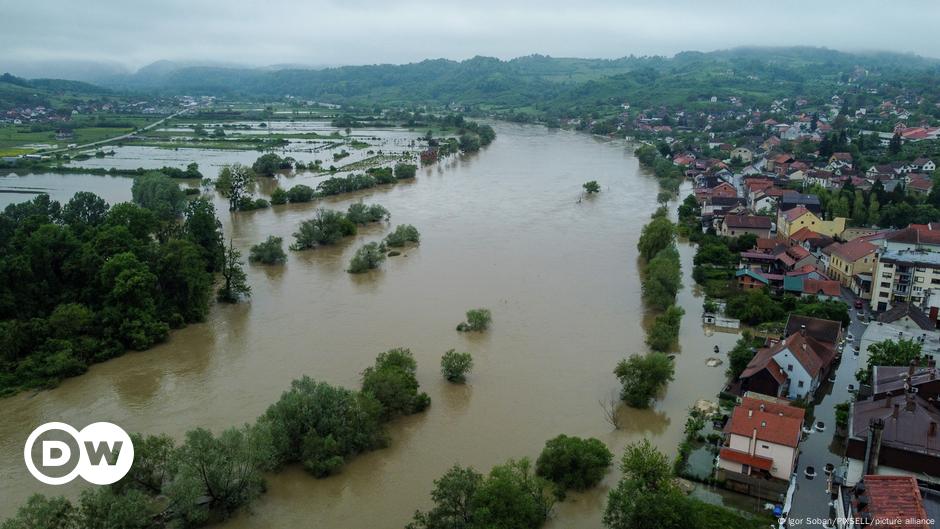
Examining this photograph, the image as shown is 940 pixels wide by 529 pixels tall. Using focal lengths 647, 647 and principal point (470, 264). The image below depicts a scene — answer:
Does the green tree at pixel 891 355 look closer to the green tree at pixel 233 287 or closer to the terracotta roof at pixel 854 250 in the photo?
the terracotta roof at pixel 854 250

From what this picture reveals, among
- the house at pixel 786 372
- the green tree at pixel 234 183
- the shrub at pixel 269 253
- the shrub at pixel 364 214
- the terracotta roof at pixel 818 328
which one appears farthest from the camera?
the green tree at pixel 234 183

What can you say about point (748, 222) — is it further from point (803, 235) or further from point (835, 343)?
point (835, 343)

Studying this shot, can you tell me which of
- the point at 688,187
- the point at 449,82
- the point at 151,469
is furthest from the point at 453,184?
the point at 449,82

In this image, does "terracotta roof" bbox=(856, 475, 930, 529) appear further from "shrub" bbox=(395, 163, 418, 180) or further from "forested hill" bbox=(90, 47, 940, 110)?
"forested hill" bbox=(90, 47, 940, 110)

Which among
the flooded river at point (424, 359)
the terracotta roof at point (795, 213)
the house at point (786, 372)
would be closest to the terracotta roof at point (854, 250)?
the terracotta roof at point (795, 213)

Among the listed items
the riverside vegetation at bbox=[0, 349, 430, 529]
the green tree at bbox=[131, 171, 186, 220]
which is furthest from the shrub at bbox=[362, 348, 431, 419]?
the green tree at bbox=[131, 171, 186, 220]

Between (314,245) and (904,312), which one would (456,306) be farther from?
(904,312)

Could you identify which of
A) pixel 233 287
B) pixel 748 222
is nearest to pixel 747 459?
pixel 233 287

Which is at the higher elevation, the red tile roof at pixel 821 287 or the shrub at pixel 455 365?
the shrub at pixel 455 365
